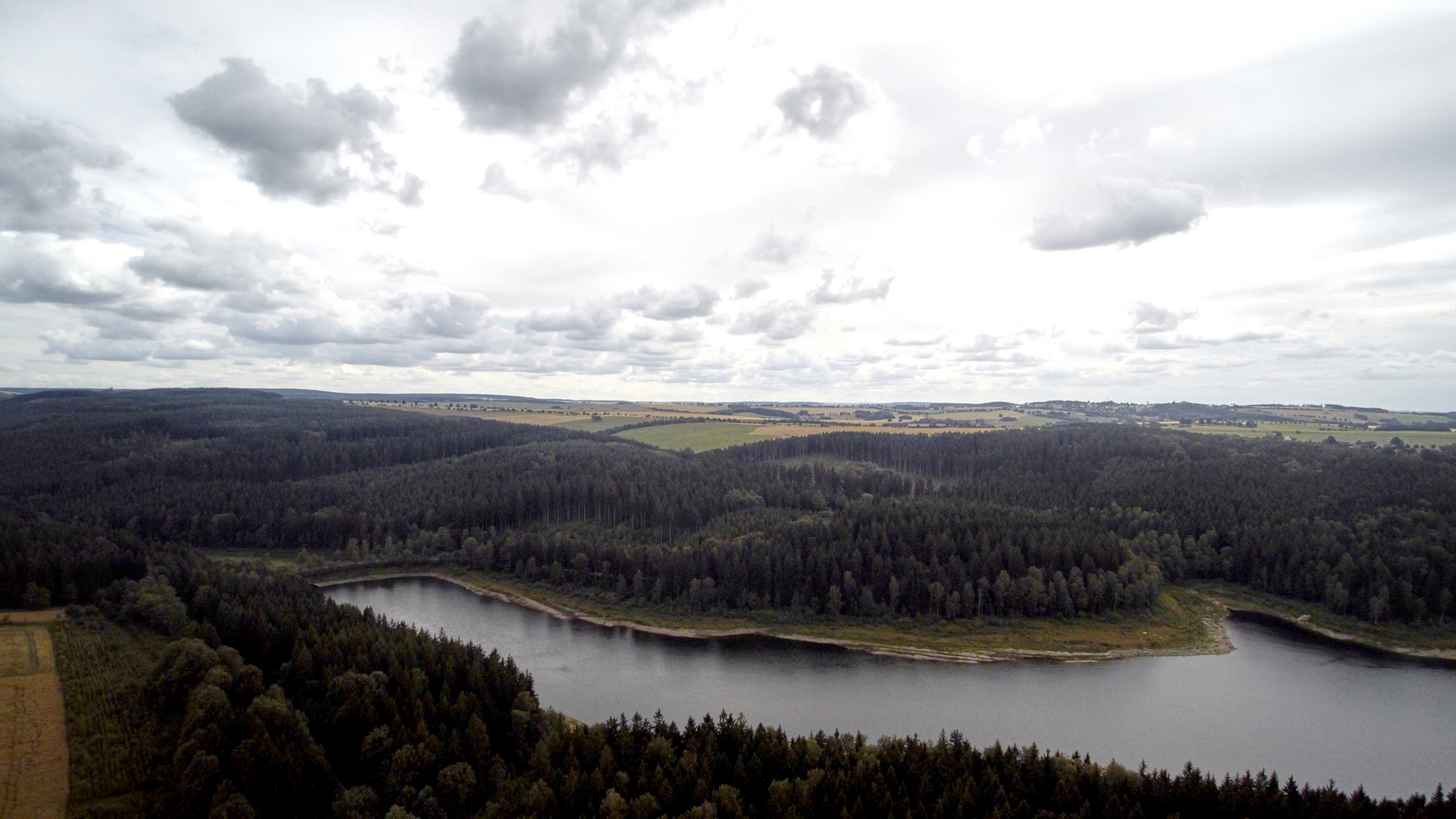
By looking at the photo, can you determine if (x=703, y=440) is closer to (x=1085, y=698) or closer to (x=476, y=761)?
(x=1085, y=698)

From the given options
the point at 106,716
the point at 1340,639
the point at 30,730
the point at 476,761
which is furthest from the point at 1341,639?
the point at 30,730

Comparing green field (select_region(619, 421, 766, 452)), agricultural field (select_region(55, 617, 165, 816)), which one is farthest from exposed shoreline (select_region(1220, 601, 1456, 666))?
green field (select_region(619, 421, 766, 452))

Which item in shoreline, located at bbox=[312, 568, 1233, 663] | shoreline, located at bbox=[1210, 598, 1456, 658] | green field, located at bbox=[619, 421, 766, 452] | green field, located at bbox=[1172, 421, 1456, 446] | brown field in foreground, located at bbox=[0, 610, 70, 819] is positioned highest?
green field, located at bbox=[1172, 421, 1456, 446]

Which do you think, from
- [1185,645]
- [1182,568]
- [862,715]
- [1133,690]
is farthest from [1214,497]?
[862,715]

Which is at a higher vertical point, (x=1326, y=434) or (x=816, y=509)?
(x=1326, y=434)

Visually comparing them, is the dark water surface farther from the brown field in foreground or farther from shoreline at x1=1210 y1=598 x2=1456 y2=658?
the brown field in foreground

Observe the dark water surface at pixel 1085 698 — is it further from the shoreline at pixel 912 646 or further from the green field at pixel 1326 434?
the green field at pixel 1326 434
